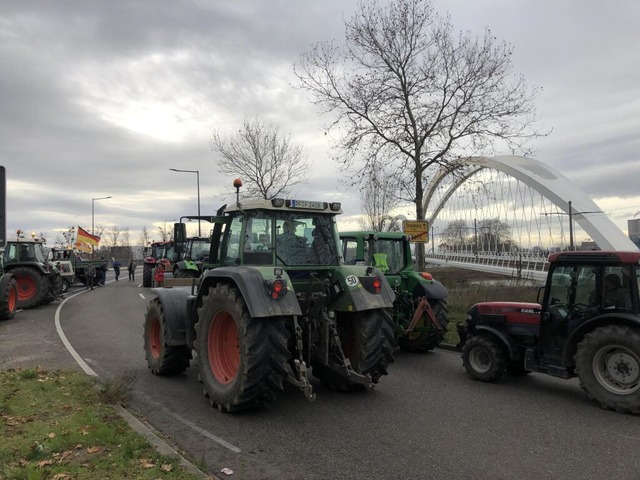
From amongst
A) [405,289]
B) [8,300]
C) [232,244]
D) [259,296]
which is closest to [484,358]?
[405,289]

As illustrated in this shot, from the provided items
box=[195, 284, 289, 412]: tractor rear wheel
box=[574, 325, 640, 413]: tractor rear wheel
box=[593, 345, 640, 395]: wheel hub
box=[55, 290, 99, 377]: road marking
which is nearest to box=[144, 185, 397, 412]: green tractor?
box=[195, 284, 289, 412]: tractor rear wheel

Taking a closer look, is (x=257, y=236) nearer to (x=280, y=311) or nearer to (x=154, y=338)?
(x=280, y=311)

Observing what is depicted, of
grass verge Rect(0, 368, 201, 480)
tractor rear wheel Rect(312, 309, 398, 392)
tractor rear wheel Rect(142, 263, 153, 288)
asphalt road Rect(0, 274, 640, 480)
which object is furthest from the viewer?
tractor rear wheel Rect(142, 263, 153, 288)

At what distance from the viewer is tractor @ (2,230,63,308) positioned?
16.4 meters

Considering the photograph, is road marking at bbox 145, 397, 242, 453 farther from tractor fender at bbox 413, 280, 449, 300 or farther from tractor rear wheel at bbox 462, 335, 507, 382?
tractor fender at bbox 413, 280, 449, 300

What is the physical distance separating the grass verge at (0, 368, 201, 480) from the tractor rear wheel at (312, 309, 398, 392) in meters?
2.50

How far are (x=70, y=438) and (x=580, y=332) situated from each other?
18.6 feet

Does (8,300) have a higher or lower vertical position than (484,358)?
higher

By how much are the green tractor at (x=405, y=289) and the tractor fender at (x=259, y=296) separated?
3.75m

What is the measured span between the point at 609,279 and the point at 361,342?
10.0ft

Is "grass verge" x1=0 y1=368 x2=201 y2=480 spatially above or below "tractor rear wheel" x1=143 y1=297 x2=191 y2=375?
below

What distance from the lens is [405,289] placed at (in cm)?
969

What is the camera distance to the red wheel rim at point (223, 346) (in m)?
5.96

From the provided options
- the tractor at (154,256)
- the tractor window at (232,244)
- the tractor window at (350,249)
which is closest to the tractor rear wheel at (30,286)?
the tractor at (154,256)
